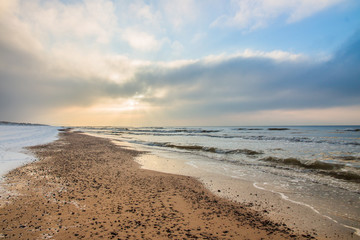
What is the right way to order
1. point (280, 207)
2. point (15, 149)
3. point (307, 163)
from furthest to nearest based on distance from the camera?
point (15, 149) < point (307, 163) < point (280, 207)

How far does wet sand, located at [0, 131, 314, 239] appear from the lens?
14.0 feet

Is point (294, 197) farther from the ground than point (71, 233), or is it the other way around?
point (71, 233)

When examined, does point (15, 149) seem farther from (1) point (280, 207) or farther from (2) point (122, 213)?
(1) point (280, 207)

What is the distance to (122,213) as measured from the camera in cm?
527

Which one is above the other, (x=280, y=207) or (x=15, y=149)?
(x=15, y=149)

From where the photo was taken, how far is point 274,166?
13.8 m

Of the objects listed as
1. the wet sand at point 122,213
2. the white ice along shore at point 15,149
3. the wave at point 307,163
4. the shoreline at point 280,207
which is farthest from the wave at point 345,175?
the white ice along shore at point 15,149

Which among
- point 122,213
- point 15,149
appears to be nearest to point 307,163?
point 122,213

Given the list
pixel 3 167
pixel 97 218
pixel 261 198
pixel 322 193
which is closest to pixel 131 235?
pixel 97 218

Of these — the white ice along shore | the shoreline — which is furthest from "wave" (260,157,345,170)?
the white ice along shore

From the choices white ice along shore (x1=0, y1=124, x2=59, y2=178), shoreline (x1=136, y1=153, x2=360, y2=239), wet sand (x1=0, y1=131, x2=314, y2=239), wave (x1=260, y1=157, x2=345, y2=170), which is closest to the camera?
wet sand (x1=0, y1=131, x2=314, y2=239)

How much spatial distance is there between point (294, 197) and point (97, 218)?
7206 millimetres

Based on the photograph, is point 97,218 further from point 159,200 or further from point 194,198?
point 194,198

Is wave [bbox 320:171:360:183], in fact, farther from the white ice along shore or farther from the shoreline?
the white ice along shore
